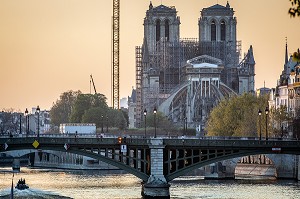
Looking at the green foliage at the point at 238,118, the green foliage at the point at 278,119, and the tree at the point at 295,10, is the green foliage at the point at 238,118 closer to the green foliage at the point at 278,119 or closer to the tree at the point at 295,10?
the green foliage at the point at 278,119

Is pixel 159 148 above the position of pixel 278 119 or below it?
below

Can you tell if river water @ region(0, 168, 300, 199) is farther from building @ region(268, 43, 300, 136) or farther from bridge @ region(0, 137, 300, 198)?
building @ region(268, 43, 300, 136)

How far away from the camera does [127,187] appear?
433 feet

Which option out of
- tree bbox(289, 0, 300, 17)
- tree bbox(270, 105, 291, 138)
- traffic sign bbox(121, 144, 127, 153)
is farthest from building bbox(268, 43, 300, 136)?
tree bbox(289, 0, 300, 17)

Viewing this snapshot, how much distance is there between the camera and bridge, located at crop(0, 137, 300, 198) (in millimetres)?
117750

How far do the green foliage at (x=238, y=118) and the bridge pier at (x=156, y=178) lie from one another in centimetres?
5617

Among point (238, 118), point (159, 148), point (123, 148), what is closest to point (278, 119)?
point (238, 118)

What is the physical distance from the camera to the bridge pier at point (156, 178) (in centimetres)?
11644

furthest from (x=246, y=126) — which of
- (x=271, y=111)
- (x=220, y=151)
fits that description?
(x=220, y=151)

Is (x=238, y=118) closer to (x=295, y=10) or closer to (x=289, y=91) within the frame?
(x=289, y=91)

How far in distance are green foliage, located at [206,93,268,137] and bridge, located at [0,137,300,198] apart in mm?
54912

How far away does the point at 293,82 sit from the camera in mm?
182000

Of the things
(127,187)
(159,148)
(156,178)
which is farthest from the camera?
(127,187)

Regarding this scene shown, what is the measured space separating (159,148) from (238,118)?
233 ft
